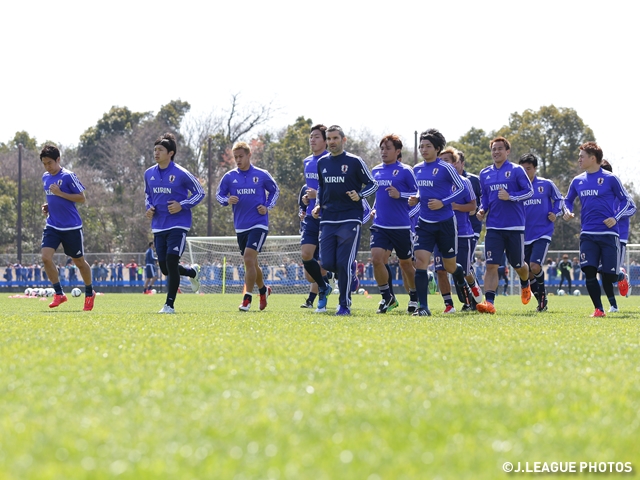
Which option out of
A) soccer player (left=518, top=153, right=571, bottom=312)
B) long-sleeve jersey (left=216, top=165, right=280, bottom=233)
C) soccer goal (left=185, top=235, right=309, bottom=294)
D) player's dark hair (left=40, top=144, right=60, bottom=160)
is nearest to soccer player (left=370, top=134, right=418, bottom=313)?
long-sleeve jersey (left=216, top=165, right=280, bottom=233)

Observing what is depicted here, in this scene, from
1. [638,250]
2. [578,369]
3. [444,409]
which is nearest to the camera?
[444,409]

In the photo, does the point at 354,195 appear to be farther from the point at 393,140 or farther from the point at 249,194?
the point at 249,194

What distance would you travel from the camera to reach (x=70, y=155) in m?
73.6

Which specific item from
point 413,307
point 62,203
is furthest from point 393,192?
Result: point 62,203

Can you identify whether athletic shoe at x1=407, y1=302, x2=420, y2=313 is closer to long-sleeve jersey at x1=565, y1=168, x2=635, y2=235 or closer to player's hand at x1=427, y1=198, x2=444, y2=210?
player's hand at x1=427, y1=198, x2=444, y2=210

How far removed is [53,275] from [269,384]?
10.0m

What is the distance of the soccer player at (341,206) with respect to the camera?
11516 mm

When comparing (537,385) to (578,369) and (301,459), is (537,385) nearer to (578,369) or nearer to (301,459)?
(578,369)

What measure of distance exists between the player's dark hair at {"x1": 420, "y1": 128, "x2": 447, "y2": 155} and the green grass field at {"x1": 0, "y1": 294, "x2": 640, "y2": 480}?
5.06m

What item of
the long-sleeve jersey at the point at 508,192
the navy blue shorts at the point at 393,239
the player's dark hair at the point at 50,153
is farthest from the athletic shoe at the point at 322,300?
the player's dark hair at the point at 50,153

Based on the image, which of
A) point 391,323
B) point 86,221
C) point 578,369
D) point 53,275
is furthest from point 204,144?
point 578,369

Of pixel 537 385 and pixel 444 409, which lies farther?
pixel 537 385

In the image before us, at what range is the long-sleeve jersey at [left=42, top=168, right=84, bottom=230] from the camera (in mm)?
13734

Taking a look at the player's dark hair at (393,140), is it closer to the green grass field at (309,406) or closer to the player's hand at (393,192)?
the player's hand at (393,192)
